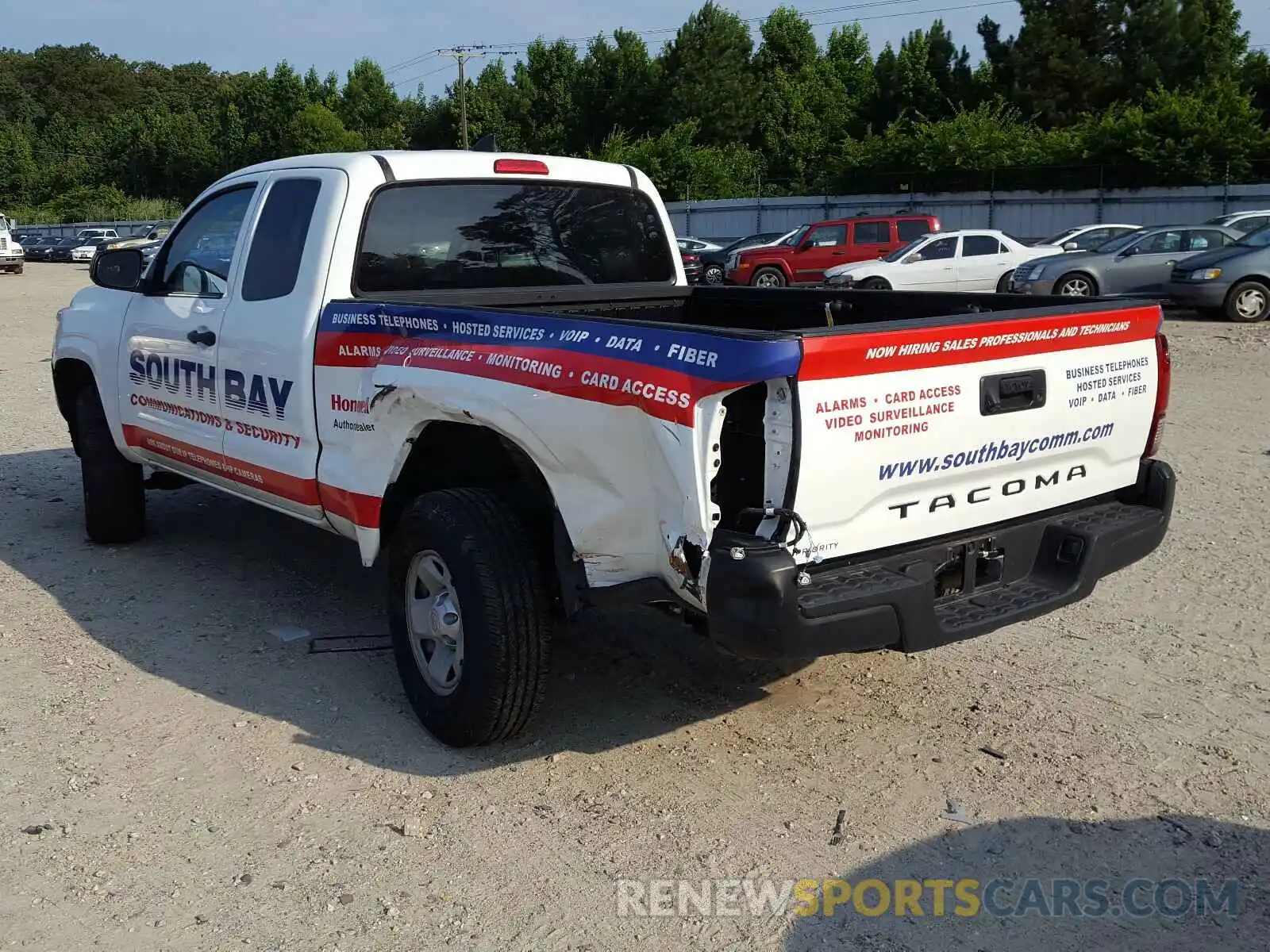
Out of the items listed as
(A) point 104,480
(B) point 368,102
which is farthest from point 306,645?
(B) point 368,102

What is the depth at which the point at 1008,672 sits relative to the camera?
190 inches

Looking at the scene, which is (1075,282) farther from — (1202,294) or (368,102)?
(368,102)

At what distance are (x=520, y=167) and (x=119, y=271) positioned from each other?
7.03ft

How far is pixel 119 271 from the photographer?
598cm

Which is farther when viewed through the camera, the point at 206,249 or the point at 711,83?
the point at 711,83

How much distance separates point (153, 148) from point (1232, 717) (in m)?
93.4


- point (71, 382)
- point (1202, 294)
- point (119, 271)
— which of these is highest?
point (119, 271)

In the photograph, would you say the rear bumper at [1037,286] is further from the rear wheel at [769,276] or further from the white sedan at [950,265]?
the rear wheel at [769,276]

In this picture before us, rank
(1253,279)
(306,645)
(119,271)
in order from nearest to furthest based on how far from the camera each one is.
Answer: (306,645) → (119,271) → (1253,279)

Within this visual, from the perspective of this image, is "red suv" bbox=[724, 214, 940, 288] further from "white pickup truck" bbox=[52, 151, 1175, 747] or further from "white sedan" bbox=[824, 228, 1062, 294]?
"white pickup truck" bbox=[52, 151, 1175, 747]

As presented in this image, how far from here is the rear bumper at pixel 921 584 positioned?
324 cm

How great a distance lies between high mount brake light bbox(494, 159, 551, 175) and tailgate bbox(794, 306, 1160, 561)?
97.0 inches

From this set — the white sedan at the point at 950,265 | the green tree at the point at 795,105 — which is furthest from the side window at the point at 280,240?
the green tree at the point at 795,105

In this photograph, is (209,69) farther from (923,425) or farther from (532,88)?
(923,425)
